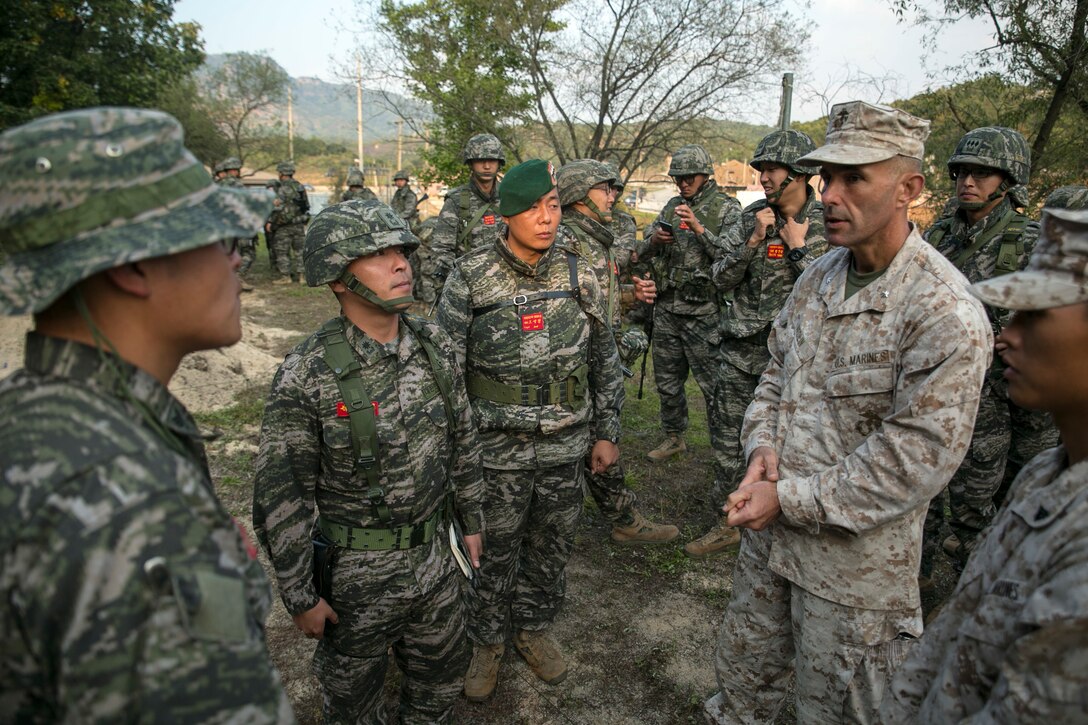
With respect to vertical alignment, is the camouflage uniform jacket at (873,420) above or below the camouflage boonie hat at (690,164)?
below

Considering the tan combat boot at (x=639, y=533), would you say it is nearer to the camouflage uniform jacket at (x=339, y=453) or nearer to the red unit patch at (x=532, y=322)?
the red unit patch at (x=532, y=322)

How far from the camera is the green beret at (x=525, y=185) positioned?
3.16 m

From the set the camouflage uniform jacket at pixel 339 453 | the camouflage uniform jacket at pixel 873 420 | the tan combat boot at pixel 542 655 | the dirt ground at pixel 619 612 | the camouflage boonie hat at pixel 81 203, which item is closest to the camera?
the camouflage boonie hat at pixel 81 203

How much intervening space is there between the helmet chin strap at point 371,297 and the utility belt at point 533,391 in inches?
36.3

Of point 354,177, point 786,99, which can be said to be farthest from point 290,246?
point 786,99

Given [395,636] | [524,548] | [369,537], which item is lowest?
[524,548]

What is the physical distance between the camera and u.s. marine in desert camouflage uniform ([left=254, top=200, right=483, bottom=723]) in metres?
2.35

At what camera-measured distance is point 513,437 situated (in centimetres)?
328

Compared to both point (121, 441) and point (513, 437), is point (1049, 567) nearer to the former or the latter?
point (121, 441)

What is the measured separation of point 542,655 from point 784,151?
3.47 m

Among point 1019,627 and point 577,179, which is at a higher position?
point 577,179

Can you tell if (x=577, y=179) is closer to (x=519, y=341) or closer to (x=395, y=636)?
(x=519, y=341)

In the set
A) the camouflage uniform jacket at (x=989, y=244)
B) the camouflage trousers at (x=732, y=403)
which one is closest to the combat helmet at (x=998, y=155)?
the camouflage uniform jacket at (x=989, y=244)

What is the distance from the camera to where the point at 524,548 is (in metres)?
3.62
